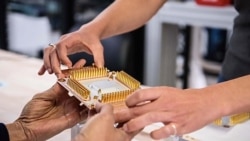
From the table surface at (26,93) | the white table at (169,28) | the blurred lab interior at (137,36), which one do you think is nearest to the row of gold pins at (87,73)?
the table surface at (26,93)

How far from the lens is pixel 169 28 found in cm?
239

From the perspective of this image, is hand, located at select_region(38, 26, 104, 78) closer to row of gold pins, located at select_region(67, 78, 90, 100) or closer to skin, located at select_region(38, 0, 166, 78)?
skin, located at select_region(38, 0, 166, 78)

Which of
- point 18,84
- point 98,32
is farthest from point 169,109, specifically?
point 18,84

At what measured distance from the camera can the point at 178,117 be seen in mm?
740

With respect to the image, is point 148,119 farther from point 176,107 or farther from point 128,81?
point 128,81

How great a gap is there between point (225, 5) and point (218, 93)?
1452 mm

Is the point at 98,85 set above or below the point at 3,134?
above


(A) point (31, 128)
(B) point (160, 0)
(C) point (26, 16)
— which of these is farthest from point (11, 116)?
(C) point (26, 16)

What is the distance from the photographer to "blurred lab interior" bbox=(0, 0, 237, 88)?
212 cm

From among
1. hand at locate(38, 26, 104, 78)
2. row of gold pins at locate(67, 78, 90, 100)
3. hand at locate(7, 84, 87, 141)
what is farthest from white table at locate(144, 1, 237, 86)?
row of gold pins at locate(67, 78, 90, 100)

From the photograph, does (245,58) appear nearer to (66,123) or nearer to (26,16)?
(66,123)

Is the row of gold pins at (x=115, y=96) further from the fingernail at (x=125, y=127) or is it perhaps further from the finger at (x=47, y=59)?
the finger at (x=47, y=59)

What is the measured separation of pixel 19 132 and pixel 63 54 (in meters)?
0.24

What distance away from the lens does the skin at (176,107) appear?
735 mm
